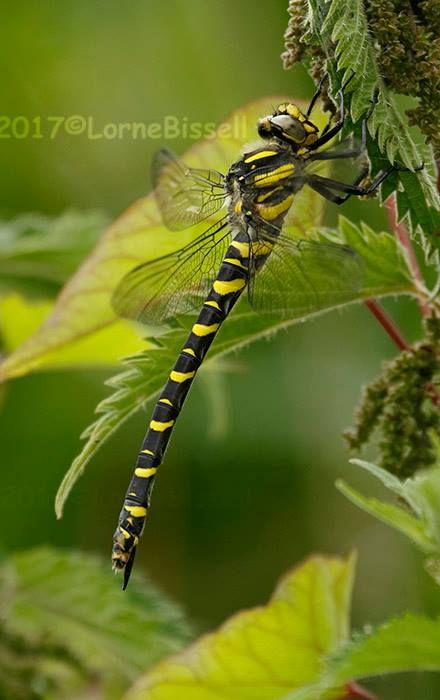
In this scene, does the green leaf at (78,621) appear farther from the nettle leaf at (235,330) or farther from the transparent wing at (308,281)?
the transparent wing at (308,281)

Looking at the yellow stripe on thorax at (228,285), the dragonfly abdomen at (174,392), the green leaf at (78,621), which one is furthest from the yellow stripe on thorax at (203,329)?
the green leaf at (78,621)

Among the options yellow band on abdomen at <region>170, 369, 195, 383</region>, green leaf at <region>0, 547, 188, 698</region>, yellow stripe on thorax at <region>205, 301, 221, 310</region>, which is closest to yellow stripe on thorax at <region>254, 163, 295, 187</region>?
yellow stripe on thorax at <region>205, 301, 221, 310</region>

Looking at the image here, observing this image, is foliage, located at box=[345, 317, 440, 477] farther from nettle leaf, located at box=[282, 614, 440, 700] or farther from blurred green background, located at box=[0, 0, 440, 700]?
blurred green background, located at box=[0, 0, 440, 700]

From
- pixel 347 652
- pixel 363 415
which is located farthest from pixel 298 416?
pixel 347 652

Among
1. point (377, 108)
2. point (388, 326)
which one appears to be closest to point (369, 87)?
point (377, 108)

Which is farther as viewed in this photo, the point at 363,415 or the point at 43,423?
the point at 43,423

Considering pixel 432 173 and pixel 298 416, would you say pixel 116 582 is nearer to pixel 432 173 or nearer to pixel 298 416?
pixel 432 173
